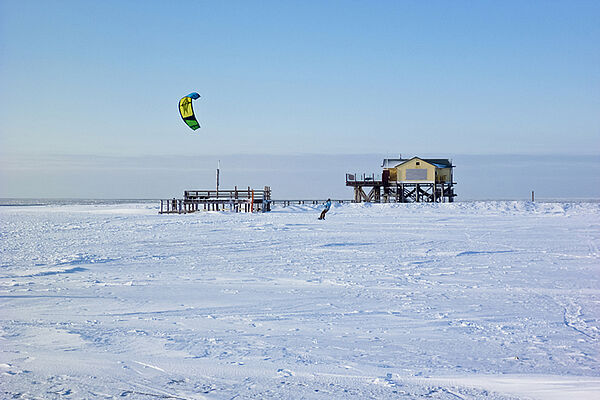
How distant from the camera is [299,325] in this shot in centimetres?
642

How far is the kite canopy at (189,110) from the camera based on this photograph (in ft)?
102

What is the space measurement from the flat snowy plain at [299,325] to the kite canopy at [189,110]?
1884 cm

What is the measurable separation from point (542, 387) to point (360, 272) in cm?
606

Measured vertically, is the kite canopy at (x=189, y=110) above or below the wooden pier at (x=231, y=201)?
above

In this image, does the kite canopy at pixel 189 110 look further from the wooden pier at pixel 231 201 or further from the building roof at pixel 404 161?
the building roof at pixel 404 161

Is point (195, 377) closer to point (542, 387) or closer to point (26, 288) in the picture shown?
point (542, 387)

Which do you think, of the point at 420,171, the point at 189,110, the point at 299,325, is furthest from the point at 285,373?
the point at 420,171

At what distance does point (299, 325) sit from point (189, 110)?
27.0m

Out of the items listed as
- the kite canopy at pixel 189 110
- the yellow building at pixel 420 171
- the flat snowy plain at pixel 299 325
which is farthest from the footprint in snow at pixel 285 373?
the yellow building at pixel 420 171

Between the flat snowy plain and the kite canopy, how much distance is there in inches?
742

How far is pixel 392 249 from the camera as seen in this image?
1431cm

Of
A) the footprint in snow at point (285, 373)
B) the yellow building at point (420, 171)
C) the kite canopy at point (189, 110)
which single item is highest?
the kite canopy at point (189, 110)

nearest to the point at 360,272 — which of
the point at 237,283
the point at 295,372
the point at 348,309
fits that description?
the point at 237,283

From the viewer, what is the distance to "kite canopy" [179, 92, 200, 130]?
102ft
